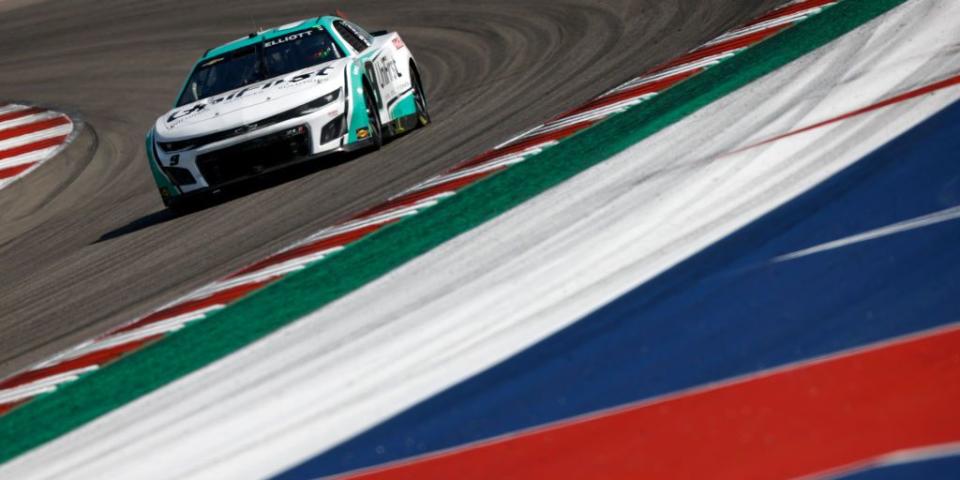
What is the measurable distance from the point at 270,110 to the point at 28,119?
8.63 metres

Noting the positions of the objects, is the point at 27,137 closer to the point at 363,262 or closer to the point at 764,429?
the point at 363,262

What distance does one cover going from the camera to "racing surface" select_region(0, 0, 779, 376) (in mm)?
9359

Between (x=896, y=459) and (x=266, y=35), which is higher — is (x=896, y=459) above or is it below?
below

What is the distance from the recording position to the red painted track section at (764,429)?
388 cm

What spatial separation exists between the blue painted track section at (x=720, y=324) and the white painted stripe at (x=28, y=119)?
Answer: 44.2ft

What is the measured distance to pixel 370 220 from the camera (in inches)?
364

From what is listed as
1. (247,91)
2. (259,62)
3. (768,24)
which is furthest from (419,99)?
(768,24)

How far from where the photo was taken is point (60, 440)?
611cm

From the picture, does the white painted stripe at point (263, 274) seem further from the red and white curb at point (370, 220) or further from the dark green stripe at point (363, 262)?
the dark green stripe at point (363, 262)

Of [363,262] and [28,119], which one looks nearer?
[363,262]

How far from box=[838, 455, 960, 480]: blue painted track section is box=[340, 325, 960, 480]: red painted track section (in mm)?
98

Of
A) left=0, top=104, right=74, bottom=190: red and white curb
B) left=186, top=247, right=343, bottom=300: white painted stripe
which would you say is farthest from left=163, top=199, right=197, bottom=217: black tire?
left=0, top=104, right=74, bottom=190: red and white curb

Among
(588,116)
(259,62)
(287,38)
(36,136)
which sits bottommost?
(36,136)

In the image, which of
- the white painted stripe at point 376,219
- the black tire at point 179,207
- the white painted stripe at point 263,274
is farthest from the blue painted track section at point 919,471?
the black tire at point 179,207
